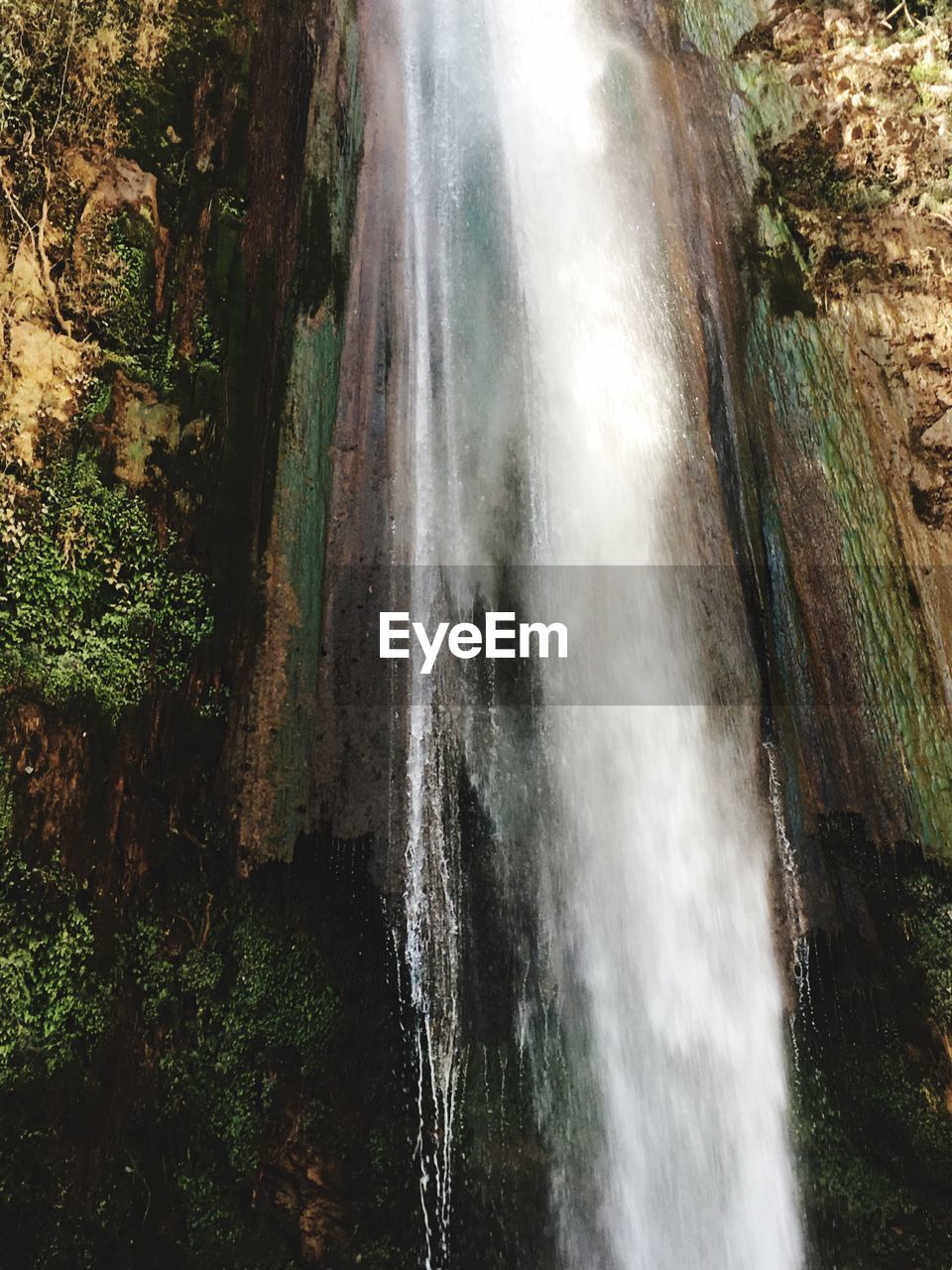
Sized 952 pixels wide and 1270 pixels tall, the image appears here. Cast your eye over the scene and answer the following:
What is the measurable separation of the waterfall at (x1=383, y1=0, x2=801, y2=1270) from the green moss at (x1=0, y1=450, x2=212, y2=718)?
6.52ft

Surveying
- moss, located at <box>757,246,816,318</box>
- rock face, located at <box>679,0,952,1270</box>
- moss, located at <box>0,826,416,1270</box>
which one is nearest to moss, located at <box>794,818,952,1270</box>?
rock face, located at <box>679,0,952,1270</box>

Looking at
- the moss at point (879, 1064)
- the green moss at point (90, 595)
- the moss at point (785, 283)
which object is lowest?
the moss at point (879, 1064)

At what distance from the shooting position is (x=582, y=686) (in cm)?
680

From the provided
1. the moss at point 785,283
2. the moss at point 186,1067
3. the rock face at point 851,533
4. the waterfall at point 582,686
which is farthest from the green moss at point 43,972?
the moss at point 785,283

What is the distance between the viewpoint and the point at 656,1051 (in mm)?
6250

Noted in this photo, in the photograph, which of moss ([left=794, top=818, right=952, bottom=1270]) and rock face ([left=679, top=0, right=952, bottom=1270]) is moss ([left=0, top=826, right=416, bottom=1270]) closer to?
moss ([left=794, top=818, right=952, bottom=1270])

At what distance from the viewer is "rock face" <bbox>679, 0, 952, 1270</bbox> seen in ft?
21.0

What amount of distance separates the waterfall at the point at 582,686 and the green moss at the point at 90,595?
1986mm

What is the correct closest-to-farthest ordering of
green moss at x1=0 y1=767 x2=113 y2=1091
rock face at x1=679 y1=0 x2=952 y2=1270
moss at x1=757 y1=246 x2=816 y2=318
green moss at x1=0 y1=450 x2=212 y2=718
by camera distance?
green moss at x1=0 y1=767 x2=113 y2=1091, green moss at x1=0 y1=450 x2=212 y2=718, rock face at x1=679 y1=0 x2=952 y2=1270, moss at x1=757 y1=246 x2=816 y2=318

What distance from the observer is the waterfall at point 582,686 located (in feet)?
20.1

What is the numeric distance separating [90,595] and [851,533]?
6653mm

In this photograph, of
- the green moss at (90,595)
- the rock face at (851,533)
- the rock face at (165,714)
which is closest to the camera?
the rock face at (165,714)

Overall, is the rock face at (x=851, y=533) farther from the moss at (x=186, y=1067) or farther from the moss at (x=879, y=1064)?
the moss at (x=186, y=1067)

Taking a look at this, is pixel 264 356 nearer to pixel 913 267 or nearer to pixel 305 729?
pixel 305 729
